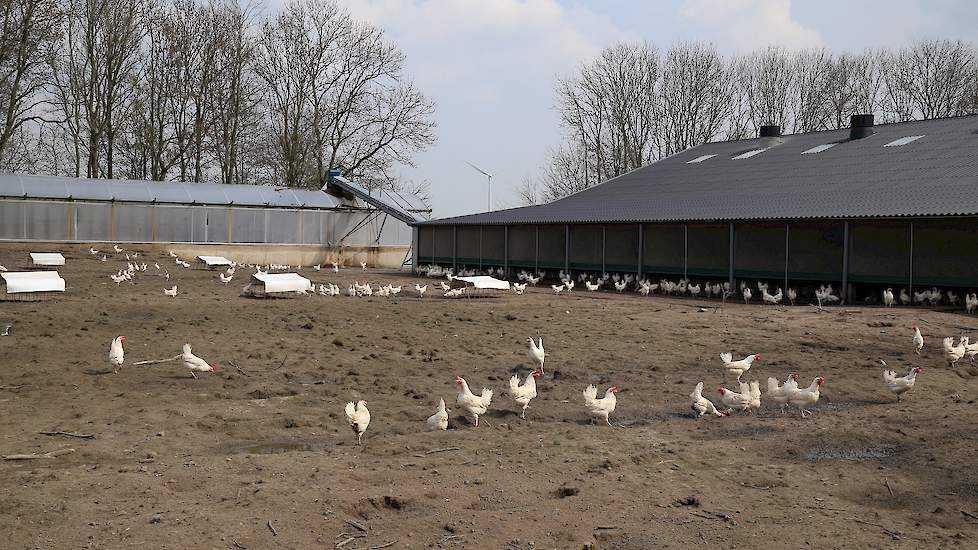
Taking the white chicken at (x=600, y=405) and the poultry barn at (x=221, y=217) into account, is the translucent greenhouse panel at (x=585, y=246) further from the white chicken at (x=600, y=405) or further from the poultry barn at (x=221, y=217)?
the white chicken at (x=600, y=405)

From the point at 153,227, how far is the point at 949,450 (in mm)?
43467

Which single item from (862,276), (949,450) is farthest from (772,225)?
(949,450)

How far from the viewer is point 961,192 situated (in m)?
24.2

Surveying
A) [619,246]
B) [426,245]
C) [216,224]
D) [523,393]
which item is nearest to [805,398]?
[523,393]

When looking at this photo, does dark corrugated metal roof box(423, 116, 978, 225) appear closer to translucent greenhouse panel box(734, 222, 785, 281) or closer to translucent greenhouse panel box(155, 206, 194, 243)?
translucent greenhouse panel box(734, 222, 785, 281)

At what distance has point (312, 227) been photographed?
168 ft

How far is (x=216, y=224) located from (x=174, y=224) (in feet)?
7.36

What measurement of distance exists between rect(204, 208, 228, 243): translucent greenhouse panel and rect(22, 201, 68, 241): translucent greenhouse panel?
23.2ft

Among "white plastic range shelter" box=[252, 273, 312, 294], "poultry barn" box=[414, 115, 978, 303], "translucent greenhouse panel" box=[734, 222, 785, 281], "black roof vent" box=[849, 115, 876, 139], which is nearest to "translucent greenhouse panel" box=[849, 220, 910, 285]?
"poultry barn" box=[414, 115, 978, 303]

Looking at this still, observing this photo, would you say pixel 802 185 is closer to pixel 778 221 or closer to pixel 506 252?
pixel 778 221

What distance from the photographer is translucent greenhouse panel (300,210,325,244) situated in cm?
5081

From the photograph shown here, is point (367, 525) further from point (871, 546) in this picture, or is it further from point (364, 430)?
point (871, 546)

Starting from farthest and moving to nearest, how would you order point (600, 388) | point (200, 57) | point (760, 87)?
point (760, 87)
point (200, 57)
point (600, 388)

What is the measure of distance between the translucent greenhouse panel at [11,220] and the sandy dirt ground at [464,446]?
2694 centimetres
